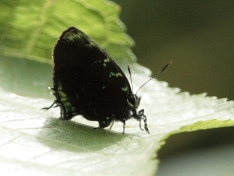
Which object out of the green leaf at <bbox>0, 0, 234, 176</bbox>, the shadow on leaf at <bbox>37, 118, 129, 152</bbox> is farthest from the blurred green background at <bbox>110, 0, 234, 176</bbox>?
the shadow on leaf at <bbox>37, 118, 129, 152</bbox>

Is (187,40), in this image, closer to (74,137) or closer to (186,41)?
(186,41)

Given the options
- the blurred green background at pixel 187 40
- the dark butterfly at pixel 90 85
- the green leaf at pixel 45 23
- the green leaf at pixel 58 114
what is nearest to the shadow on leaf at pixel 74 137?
the green leaf at pixel 58 114

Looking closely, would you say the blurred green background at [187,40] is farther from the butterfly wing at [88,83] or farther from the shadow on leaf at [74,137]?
the shadow on leaf at [74,137]

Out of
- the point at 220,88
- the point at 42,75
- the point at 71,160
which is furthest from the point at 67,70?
the point at 220,88

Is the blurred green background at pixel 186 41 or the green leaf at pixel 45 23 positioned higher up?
the green leaf at pixel 45 23

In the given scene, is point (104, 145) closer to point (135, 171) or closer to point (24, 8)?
point (135, 171)

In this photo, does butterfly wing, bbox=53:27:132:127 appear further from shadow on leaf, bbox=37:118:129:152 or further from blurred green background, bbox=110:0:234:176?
blurred green background, bbox=110:0:234:176

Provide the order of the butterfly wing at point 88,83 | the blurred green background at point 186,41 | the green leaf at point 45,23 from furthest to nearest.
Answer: the blurred green background at point 186,41, the green leaf at point 45,23, the butterfly wing at point 88,83

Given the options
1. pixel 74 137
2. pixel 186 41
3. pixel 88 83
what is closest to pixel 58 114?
pixel 88 83
